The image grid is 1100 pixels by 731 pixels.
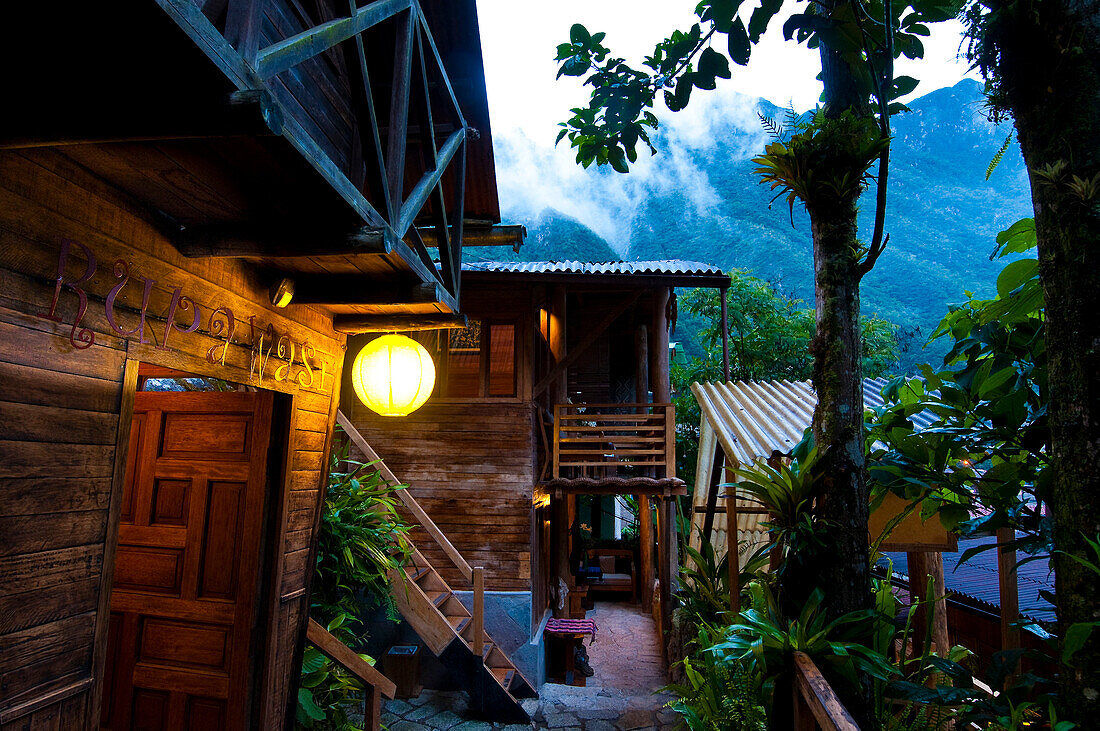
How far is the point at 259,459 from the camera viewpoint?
3605 mm

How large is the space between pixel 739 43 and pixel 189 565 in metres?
4.85

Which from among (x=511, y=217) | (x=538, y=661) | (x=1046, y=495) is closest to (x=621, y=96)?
(x=1046, y=495)

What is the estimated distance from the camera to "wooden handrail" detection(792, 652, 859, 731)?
2.18m

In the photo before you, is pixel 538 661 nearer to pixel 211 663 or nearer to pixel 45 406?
pixel 211 663

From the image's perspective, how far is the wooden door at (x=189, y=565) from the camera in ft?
11.6

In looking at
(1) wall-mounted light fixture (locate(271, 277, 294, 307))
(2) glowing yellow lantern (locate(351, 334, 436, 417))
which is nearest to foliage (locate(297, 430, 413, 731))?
(2) glowing yellow lantern (locate(351, 334, 436, 417))

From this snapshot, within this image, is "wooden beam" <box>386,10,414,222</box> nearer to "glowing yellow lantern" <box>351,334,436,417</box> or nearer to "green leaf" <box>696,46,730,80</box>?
"green leaf" <box>696,46,730,80</box>

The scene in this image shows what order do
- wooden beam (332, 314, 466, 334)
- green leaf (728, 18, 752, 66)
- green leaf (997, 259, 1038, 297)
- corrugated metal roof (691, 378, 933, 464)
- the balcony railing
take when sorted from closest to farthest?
green leaf (997, 259, 1038, 297) → green leaf (728, 18, 752, 66) → wooden beam (332, 314, 466, 334) → corrugated metal roof (691, 378, 933, 464) → the balcony railing

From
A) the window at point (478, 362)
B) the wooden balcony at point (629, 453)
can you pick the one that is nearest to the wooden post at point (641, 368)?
the wooden balcony at point (629, 453)

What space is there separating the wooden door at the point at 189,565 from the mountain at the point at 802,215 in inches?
1720

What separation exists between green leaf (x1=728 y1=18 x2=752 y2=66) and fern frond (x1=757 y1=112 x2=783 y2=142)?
459 mm

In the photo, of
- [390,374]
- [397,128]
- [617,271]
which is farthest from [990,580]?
[397,128]

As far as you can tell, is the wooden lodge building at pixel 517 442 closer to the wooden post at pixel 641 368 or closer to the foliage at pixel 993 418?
the wooden post at pixel 641 368

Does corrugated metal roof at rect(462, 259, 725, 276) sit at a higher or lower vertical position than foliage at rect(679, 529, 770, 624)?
higher
